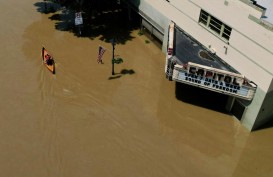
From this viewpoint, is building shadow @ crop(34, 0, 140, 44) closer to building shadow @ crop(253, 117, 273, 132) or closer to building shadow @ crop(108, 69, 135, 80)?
building shadow @ crop(108, 69, 135, 80)

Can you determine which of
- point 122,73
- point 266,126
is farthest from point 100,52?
point 266,126

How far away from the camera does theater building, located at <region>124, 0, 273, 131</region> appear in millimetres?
20188

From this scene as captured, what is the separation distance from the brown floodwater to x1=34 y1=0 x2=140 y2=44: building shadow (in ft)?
7.64

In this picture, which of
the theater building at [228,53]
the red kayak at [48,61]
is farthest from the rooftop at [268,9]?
the red kayak at [48,61]

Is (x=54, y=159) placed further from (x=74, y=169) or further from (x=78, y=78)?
(x=78, y=78)

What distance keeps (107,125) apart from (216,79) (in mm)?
8013

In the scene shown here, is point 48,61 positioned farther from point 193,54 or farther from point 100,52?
point 193,54

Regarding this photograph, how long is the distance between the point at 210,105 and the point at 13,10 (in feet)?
74.1

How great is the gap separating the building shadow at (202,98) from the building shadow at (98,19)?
818 centimetres

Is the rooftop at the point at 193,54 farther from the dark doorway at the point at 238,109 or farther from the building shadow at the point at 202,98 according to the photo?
the building shadow at the point at 202,98

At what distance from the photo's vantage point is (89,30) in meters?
32.2

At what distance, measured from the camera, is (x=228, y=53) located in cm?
2275

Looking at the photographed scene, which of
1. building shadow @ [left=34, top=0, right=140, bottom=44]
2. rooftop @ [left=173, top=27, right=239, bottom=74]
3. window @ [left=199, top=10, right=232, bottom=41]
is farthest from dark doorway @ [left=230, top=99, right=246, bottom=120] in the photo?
building shadow @ [left=34, top=0, right=140, bottom=44]

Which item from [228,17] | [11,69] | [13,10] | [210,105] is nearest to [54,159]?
[11,69]
